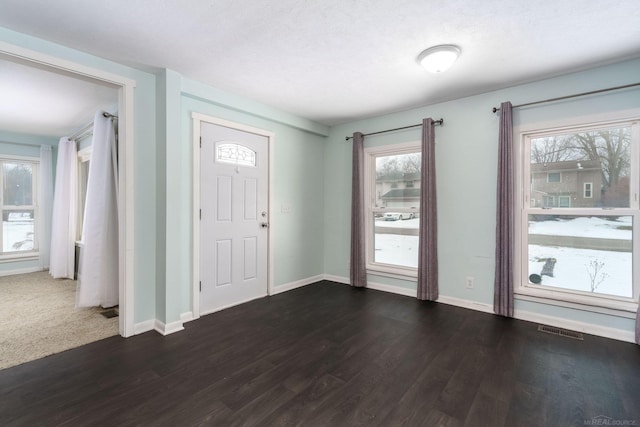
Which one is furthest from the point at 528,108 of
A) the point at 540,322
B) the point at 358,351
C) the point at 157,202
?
the point at 157,202

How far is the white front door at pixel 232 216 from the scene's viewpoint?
3.22 metres

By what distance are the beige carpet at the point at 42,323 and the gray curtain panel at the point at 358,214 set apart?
2.99 metres

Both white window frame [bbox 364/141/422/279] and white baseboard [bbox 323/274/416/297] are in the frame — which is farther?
white window frame [bbox 364/141/422/279]

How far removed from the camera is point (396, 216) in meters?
4.17

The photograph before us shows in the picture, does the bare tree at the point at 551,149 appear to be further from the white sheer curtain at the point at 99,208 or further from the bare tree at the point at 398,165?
the white sheer curtain at the point at 99,208

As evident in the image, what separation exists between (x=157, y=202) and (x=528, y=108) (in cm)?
396

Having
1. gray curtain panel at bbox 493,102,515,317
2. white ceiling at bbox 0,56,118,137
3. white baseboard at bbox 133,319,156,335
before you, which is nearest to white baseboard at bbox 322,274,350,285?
gray curtain panel at bbox 493,102,515,317

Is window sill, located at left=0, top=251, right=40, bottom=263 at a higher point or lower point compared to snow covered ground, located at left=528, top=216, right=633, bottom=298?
lower

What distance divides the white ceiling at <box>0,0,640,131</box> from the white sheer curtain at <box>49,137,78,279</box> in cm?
334

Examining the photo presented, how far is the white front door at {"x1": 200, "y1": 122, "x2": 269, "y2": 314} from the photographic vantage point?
10.6 ft

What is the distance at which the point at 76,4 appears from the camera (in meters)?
1.83

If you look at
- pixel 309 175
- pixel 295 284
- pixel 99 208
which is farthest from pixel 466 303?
pixel 99 208

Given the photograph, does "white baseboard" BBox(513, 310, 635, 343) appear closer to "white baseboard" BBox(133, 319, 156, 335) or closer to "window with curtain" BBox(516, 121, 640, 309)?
"window with curtain" BBox(516, 121, 640, 309)

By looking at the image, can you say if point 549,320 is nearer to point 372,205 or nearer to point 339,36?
point 372,205
